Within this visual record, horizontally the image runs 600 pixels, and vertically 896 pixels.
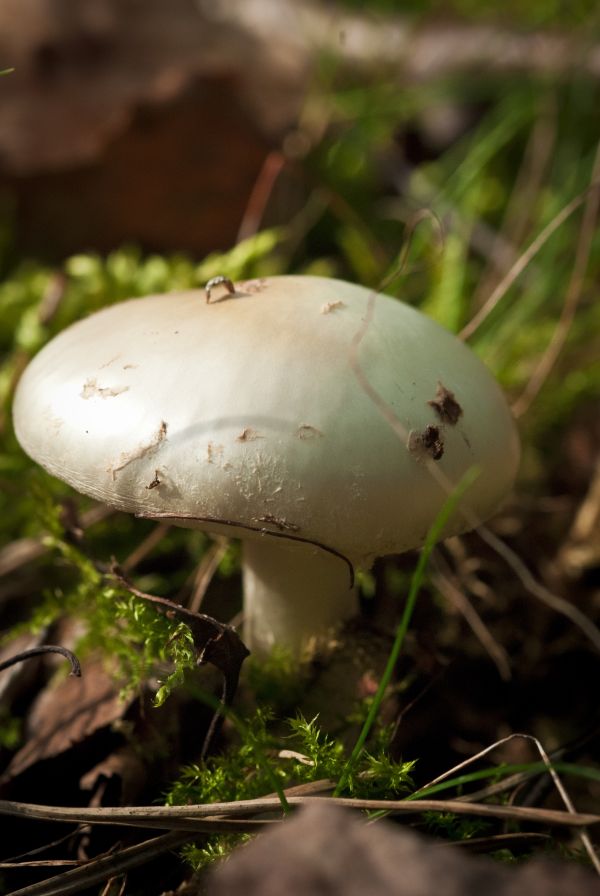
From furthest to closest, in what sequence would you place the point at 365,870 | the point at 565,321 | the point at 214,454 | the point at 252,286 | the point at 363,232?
1. the point at 363,232
2. the point at 565,321
3. the point at 252,286
4. the point at 214,454
5. the point at 365,870

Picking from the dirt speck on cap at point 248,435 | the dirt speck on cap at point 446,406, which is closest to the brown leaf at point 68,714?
the dirt speck on cap at point 248,435

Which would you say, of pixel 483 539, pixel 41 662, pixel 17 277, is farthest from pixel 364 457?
pixel 17 277

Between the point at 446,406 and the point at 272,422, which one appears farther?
the point at 446,406

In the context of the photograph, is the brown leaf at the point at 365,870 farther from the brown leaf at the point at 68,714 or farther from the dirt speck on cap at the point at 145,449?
the brown leaf at the point at 68,714

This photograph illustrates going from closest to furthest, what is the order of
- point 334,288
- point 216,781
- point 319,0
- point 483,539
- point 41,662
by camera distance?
point 216,781
point 334,288
point 41,662
point 483,539
point 319,0

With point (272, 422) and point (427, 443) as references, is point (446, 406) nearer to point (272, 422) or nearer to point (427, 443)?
point (427, 443)

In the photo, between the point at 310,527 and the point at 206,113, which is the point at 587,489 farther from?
the point at 206,113

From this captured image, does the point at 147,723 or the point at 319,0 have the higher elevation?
the point at 319,0

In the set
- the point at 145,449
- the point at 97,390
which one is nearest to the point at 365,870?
the point at 145,449
